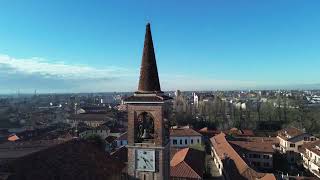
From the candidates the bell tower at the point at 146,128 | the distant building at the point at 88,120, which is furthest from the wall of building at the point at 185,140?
the bell tower at the point at 146,128

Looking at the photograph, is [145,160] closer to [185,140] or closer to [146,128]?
[146,128]

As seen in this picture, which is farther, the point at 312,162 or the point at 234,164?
the point at 312,162

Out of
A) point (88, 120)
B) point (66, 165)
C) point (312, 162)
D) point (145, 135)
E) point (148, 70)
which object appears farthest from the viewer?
point (88, 120)

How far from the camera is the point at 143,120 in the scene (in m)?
19.0

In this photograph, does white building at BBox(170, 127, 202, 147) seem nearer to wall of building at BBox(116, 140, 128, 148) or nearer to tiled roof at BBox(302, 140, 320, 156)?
wall of building at BBox(116, 140, 128, 148)

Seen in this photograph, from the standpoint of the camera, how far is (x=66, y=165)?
16.5 metres

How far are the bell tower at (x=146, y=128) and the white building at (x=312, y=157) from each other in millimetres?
30737

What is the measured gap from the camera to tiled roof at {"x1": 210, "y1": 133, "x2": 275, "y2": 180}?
3431 cm

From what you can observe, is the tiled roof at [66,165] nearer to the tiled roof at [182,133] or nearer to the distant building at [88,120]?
the tiled roof at [182,133]

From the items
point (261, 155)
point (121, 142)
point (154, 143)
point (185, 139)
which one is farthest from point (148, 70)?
point (185, 139)

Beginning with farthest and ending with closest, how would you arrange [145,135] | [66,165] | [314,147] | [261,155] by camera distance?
[261,155] → [314,147] → [145,135] → [66,165]

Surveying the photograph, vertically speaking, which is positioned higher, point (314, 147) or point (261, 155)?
point (314, 147)

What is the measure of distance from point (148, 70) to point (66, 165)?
6339 mm

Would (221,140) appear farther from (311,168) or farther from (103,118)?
(103,118)
